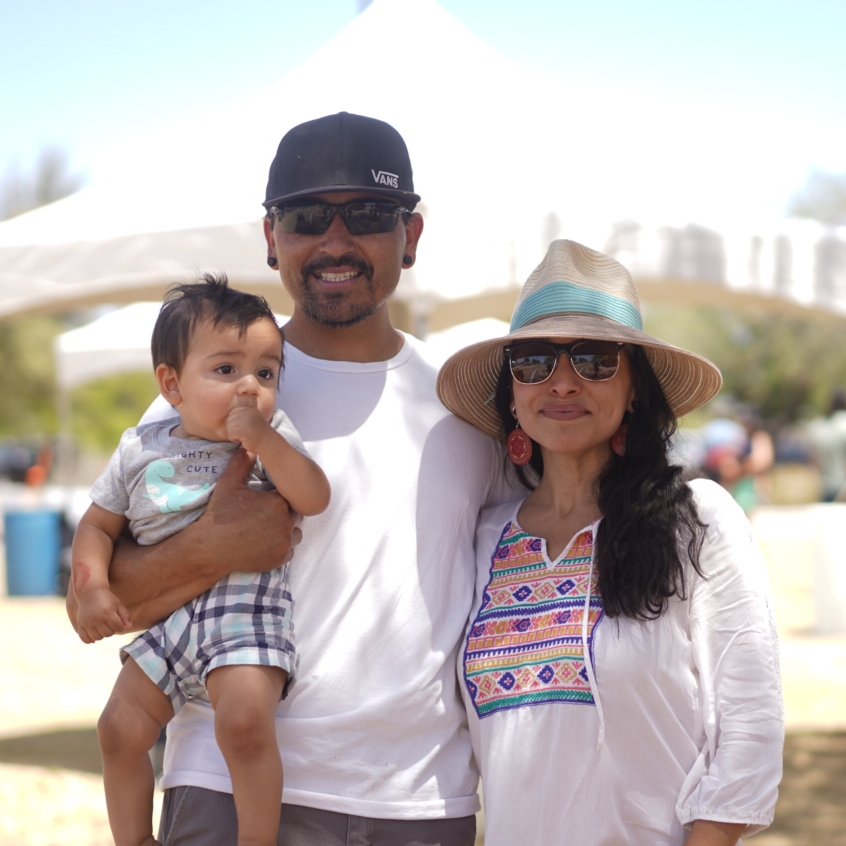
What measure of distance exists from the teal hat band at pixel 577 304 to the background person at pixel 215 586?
641 millimetres

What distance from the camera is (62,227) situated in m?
4.80

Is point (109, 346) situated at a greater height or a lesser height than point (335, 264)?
lesser

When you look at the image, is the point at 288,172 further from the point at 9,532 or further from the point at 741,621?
the point at 9,532

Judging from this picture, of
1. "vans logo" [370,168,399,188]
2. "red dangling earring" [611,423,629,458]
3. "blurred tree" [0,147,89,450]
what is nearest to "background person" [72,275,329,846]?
"vans logo" [370,168,399,188]

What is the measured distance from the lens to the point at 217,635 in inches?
93.2

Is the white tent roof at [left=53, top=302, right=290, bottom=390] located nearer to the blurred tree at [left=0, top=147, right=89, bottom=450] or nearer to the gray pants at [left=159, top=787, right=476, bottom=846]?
the gray pants at [left=159, top=787, right=476, bottom=846]

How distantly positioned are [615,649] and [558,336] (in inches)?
28.1

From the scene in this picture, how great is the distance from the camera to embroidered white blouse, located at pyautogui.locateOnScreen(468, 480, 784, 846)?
7.46ft

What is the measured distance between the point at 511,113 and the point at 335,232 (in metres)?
2.60

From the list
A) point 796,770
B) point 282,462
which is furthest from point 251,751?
point 796,770

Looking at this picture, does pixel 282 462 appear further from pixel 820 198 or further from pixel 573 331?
pixel 820 198

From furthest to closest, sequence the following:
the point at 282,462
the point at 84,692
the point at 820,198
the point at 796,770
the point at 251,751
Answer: the point at 820,198 < the point at 84,692 < the point at 796,770 < the point at 282,462 < the point at 251,751

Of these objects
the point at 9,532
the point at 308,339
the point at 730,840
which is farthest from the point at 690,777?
the point at 9,532

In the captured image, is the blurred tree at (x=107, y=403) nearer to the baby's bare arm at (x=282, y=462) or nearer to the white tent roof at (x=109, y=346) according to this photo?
the white tent roof at (x=109, y=346)
